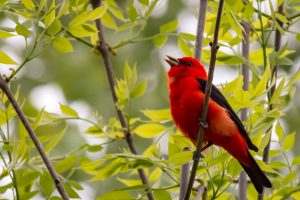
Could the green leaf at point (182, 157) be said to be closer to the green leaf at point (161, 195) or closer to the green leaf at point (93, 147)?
the green leaf at point (161, 195)

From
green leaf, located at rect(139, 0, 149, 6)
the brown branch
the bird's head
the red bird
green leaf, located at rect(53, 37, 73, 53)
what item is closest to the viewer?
the brown branch

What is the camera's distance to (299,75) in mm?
2859

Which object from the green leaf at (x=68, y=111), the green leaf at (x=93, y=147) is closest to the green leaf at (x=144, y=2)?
the green leaf at (x=68, y=111)

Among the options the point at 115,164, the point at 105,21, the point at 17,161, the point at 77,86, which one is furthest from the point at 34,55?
the point at 77,86

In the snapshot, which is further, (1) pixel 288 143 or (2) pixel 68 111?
(1) pixel 288 143

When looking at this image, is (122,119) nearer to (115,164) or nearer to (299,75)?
(115,164)

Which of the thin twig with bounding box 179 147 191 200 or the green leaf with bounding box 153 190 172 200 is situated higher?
the thin twig with bounding box 179 147 191 200

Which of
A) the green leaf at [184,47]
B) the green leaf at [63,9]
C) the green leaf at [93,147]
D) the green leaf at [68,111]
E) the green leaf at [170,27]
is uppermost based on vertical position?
the green leaf at [63,9]

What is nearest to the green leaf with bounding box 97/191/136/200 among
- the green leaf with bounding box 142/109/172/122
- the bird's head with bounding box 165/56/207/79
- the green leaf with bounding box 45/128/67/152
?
the green leaf with bounding box 45/128/67/152

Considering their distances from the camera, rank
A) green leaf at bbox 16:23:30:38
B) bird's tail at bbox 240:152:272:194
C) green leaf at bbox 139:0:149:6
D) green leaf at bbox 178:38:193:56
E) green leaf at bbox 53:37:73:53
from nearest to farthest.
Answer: green leaf at bbox 16:23:30:38 < green leaf at bbox 53:37:73:53 < bird's tail at bbox 240:152:272:194 < green leaf at bbox 139:0:149:6 < green leaf at bbox 178:38:193:56

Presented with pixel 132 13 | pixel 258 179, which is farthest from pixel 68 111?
pixel 258 179

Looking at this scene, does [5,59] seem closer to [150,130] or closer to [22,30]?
[22,30]

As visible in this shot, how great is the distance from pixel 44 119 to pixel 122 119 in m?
0.40

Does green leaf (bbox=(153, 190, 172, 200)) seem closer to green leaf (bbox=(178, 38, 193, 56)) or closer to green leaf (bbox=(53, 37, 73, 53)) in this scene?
green leaf (bbox=(53, 37, 73, 53))
